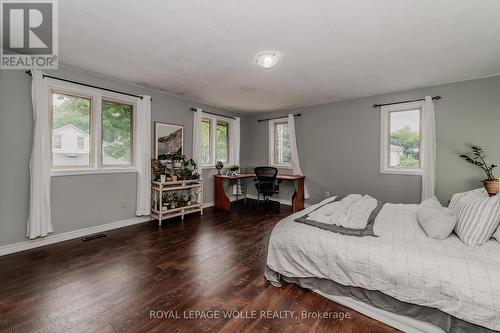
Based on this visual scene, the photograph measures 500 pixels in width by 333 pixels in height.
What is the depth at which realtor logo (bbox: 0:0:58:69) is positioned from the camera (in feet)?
6.28

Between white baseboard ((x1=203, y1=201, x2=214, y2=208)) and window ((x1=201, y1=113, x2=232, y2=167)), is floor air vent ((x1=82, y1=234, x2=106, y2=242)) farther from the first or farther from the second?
window ((x1=201, y1=113, x2=232, y2=167))

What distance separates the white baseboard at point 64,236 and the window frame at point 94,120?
868 mm

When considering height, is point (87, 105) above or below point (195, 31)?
below

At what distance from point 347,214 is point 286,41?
1.92m

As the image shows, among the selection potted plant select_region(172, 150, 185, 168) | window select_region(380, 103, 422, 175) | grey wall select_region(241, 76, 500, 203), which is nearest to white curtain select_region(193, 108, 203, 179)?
potted plant select_region(172, 150, 185, 168)

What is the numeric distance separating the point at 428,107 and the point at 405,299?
11.4 feet

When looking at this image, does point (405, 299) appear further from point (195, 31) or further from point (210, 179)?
point (210, 179)

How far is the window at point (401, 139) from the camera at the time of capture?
3988mm

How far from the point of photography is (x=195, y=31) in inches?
86.0

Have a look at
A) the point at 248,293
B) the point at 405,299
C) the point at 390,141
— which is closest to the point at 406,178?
the point at 390,141

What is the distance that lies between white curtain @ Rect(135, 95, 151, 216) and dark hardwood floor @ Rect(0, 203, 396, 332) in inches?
31.6

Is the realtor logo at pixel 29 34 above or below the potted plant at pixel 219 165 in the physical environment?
above

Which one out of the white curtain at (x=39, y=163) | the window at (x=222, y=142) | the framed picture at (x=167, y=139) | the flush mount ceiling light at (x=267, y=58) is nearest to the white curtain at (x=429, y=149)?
the flush mount ceiling light at (x=267, y=58)

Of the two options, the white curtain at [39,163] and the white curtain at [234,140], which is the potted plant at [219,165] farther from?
the white curtain at [39,163]
